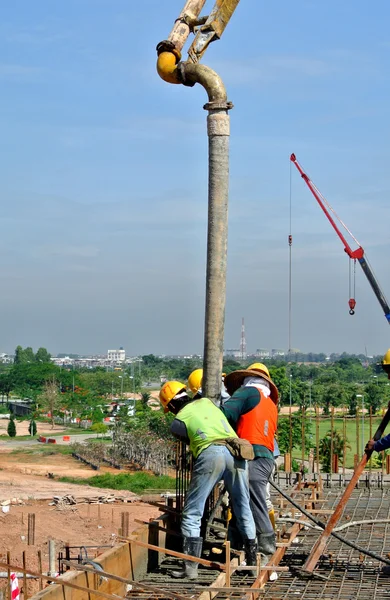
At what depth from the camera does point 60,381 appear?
80.1 metres

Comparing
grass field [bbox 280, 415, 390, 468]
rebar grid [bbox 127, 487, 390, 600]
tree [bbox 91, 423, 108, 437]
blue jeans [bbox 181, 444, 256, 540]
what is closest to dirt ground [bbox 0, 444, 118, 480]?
grass field [bbox 280, 415, 390, 468]

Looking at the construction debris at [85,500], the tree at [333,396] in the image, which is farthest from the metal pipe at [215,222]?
the tree at [333,396]

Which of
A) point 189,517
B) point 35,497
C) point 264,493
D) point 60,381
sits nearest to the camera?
point 189,517

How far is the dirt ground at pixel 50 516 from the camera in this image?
17891 mm

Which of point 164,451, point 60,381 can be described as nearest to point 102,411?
point 60,381

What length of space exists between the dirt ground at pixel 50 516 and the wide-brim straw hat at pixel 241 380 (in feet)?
17.0

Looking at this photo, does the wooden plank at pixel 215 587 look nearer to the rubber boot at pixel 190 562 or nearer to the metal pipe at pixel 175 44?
the rubber boot at pixel 190 562

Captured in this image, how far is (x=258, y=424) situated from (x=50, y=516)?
666 inches

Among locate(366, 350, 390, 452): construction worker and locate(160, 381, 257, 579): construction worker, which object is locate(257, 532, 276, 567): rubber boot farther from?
locate(366, 350, 390, 452): construction worker

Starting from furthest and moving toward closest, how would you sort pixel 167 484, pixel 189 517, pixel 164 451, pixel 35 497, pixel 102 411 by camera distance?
pixel 102 411 → pixel 164 451 → pixel 167 484 → pixel 35 497 → pixel 189 517

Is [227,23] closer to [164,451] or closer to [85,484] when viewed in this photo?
[85,484]

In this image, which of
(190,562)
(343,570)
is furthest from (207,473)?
(343,570)

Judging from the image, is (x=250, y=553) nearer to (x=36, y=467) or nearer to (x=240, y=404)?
(x=240, y=404)

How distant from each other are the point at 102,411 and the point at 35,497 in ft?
126
